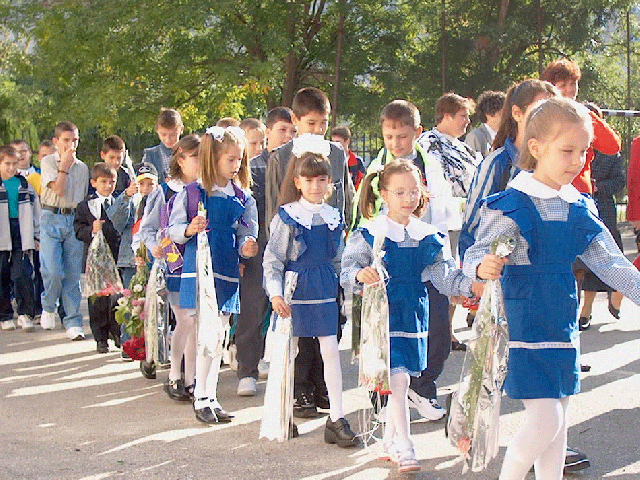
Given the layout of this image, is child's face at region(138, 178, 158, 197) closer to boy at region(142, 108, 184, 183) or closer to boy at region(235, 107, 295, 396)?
boy at region(142, 108, 184, 183)

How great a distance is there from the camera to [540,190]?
14.3 ft

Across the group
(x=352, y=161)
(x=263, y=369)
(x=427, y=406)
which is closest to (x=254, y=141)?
(x=263, y=369)

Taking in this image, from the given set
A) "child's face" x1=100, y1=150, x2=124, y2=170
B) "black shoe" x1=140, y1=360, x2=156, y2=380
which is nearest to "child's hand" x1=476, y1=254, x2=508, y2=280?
"black shoe" x1=140, y1=360, x2=156, y2=380

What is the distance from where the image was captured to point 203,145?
21.9 ft

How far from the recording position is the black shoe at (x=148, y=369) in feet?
26.0

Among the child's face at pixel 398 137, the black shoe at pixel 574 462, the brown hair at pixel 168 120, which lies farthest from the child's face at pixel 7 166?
the black shoe at pixel 574 462

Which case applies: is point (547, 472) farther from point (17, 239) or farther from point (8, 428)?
point (17, 239)

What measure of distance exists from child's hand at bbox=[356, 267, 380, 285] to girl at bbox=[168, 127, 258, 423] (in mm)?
1492

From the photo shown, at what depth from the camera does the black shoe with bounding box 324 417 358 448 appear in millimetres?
5832

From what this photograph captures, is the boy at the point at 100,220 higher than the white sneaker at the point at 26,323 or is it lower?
higher

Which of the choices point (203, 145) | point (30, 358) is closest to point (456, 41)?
point (30, 358)

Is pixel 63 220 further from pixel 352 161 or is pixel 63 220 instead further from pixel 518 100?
pixel 518 100

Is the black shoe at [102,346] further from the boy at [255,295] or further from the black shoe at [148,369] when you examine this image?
the boy at [255,295]

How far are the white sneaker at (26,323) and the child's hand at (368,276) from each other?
20.5 ft
